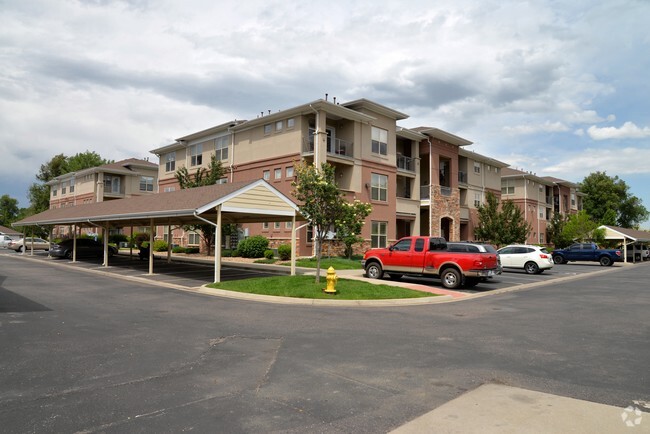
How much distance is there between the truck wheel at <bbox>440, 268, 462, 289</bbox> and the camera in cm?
1730

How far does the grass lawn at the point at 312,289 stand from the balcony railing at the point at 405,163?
2101 cm

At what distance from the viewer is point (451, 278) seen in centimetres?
1752

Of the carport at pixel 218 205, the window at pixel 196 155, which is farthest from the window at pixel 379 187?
the window at pixel 196 155

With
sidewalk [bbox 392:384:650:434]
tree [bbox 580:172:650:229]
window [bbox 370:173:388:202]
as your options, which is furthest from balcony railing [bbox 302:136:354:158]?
tree [bbox 580:172:650:229]

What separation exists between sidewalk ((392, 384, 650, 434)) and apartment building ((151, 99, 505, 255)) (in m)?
23.7

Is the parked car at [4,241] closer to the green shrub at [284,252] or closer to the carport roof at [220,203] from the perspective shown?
the carport roof at [220,203]

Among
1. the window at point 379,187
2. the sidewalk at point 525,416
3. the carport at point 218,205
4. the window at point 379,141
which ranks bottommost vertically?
the sidewalk at point 525,416

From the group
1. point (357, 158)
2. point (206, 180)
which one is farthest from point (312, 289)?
point (206, 180)

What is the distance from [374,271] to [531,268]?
11.4 m

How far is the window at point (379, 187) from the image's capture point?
107 feet

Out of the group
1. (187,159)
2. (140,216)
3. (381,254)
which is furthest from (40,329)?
(187,159)

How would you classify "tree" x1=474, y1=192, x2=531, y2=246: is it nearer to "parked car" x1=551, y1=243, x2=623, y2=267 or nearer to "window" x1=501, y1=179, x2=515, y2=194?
"parked car" x1=551, y1=243, x2=623, y2=267

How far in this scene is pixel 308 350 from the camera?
298 inches

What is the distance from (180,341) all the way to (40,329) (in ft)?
9.84
